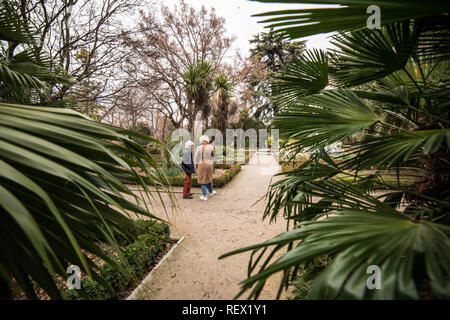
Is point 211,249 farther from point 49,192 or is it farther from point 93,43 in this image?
point 93,43

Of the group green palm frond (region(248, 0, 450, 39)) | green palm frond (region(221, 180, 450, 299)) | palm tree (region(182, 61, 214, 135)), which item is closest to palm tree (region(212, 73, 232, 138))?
palm tree (region(182, 61, 214, 135))

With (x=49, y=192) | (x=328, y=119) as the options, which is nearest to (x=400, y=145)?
(x=328, y=119)

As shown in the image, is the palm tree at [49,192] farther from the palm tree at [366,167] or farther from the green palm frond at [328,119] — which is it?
the green palm frond at [328,119]

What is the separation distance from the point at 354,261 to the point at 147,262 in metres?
3.38

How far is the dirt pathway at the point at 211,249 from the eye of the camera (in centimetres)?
280

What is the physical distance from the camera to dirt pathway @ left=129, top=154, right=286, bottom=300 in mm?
2801

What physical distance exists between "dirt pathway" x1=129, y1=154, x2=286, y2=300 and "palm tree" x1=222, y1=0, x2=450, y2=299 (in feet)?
2.50

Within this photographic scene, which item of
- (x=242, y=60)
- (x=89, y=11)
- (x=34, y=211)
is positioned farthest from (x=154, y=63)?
(x=34, y=211)

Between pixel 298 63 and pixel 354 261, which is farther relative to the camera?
pixel 298 63

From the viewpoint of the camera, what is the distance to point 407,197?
171cm

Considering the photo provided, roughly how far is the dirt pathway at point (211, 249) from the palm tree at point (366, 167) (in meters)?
0.76

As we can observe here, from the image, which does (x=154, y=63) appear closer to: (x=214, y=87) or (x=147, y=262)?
(x=214, y=87)

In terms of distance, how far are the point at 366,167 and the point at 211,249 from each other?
318cm

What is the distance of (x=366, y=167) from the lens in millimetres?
1535
